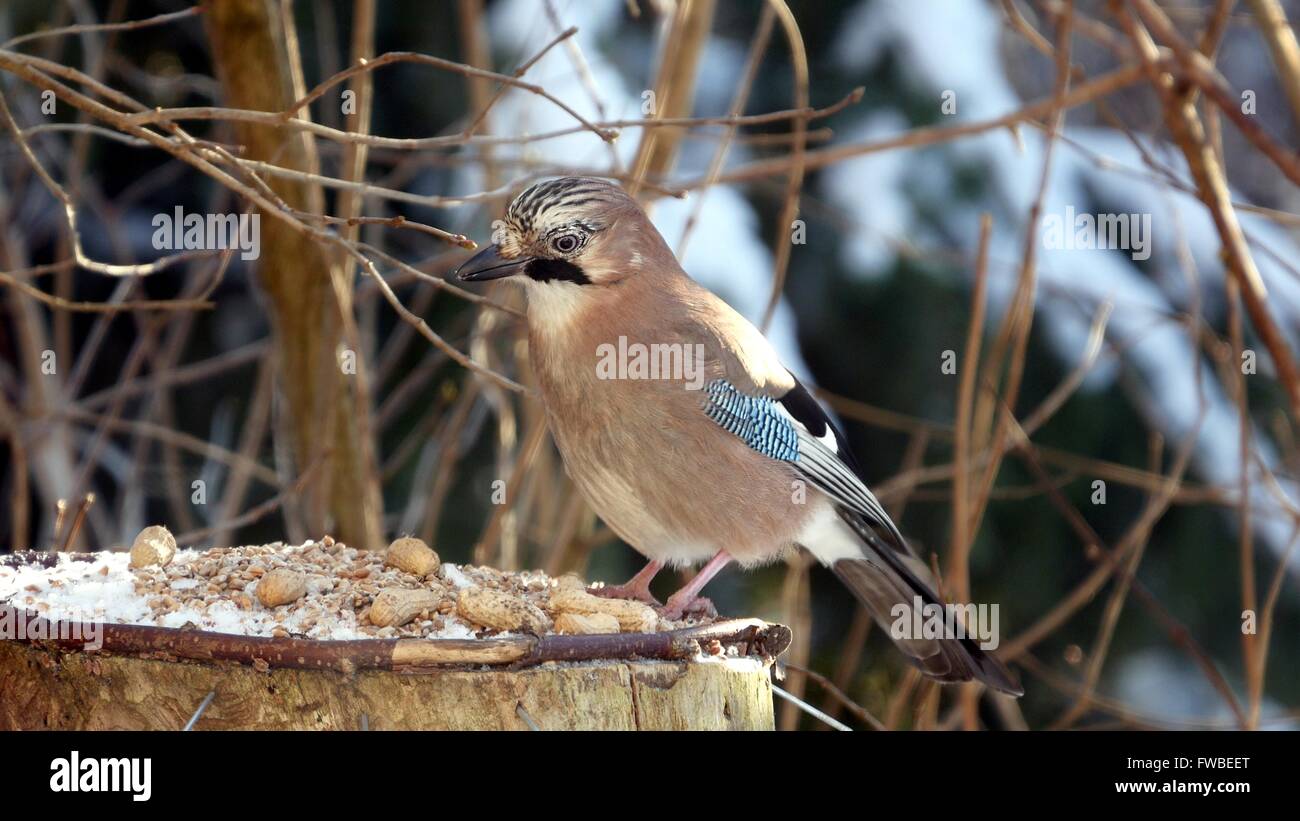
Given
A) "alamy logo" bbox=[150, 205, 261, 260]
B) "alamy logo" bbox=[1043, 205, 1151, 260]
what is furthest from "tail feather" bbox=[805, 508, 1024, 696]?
"alamy logo" bbox=[1043, 205, 1151, 260]

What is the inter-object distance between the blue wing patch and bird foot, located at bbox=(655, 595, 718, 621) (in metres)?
0.36

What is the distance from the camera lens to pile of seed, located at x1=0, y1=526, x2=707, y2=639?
1974 millimetres

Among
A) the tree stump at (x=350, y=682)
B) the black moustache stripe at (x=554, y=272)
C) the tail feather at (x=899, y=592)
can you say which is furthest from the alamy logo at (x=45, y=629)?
the tail feather at (x=899, y=592)

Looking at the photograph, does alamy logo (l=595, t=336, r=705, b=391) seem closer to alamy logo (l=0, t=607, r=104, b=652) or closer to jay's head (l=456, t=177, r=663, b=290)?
jay's head (l=456, t=177, r=663, b=290)

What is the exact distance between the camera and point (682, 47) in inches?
135

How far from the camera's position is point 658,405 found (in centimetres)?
266

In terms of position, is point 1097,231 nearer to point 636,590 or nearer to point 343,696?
point 636,590

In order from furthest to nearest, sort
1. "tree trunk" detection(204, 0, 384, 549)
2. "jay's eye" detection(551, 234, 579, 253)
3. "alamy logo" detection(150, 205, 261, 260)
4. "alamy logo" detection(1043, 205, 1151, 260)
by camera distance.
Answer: "alamy logo" detection(1043, 205, 1151, 260) → "tree trunk" detection(204, 0, 384, 549) → "alamy logo" detection(150, 205, 261, 260) → "jay's eye" detection(551, 234, 579, 253)

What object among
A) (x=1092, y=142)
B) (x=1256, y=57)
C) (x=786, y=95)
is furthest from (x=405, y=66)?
(x=1256, y=57)

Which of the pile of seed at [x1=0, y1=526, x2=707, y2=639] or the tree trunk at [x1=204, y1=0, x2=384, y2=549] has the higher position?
the tree trunk at [x1=204, y1=0, x2=384, y2=549]

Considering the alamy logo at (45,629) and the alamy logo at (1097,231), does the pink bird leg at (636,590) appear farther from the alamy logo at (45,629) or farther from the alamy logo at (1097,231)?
the alamy logo at (1097,231)

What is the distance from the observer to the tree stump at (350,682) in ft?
5.76
